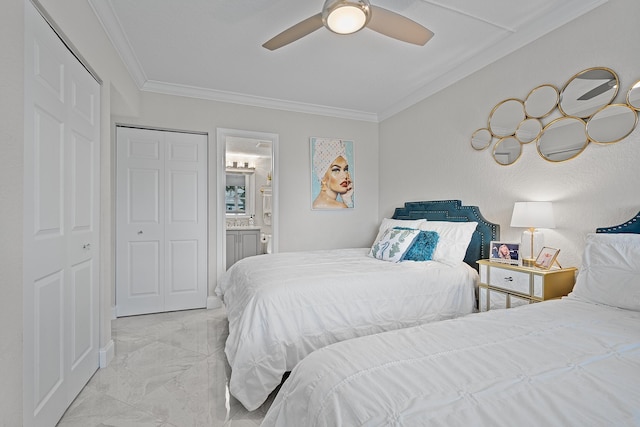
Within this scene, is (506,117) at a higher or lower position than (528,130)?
higher

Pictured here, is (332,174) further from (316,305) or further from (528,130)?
(316,305)

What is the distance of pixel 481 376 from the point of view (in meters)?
0.93

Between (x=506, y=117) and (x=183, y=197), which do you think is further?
(x=183, y=197)

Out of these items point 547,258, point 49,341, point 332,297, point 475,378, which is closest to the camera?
point 475,378

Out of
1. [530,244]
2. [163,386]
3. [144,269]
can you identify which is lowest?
[163,386]

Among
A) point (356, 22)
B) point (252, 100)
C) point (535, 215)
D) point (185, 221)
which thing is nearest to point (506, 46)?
point (535, 215)

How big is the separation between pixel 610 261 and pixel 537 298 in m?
0.51

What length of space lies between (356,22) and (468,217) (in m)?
2.09

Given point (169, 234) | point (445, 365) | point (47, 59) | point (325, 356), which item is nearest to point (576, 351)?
point (445, 365)

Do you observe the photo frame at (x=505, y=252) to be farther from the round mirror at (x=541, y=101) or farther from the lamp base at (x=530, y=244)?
the round mirror at (x=541, y=101)

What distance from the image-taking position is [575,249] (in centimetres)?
221

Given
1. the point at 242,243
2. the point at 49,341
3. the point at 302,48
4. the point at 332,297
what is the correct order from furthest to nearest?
the point at 242,243, the point at 302,48, the point at 332,297, the point at 49,341

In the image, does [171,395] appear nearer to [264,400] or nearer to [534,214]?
[264,400]

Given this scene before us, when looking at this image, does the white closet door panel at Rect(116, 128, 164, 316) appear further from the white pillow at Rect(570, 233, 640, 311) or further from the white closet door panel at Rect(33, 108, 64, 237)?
the white pillow at Rect(570, 233, 640, 311)
